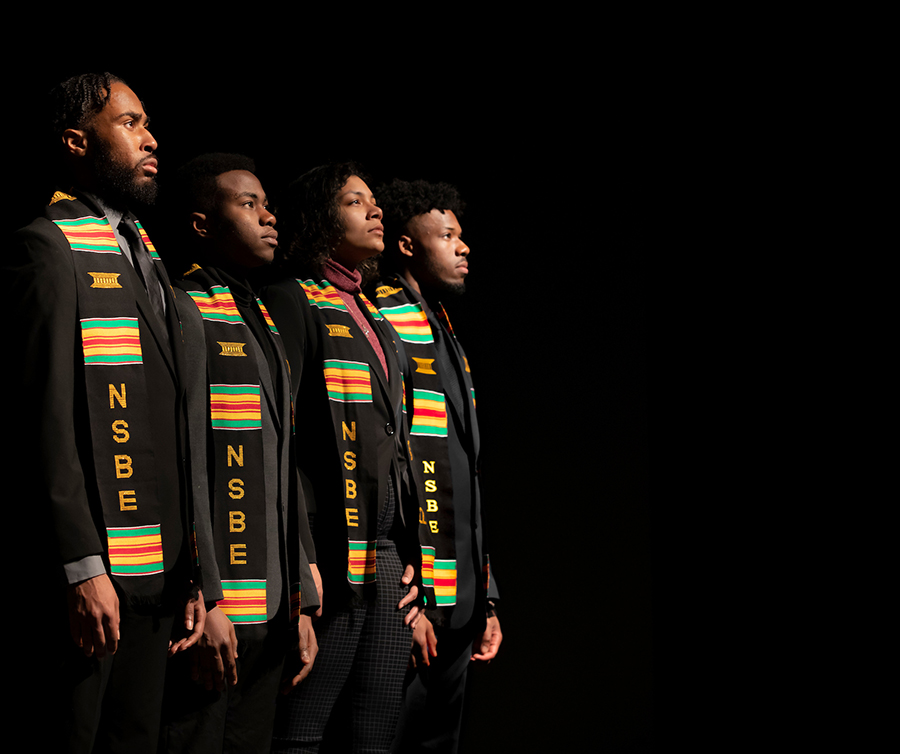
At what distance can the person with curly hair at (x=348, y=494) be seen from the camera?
1.98m

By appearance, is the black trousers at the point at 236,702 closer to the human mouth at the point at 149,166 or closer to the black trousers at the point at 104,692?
the black trousers at the point at 104,692

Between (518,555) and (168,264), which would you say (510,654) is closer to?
(518,555)

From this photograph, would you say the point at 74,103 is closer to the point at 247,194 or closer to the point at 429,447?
the point at 247,194

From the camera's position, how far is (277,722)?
1979 mm

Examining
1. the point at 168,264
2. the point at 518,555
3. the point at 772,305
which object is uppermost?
the point at 168,264

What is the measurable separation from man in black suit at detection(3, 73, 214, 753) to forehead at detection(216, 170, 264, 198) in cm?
36

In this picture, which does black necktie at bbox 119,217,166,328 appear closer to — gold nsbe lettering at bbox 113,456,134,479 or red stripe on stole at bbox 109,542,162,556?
gold nsbe lettering at bbox 113,456,134,479

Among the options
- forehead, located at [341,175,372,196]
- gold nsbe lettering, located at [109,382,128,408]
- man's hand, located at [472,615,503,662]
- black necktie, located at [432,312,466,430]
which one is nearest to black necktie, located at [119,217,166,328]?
gold nsbe lettering, located at [109,382,128,408]

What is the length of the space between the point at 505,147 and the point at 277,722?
207 cm

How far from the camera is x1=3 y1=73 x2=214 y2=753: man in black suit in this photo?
1.35 m

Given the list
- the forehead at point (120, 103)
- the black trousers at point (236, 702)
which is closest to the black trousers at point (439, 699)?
the black trousers at point (236, 702)

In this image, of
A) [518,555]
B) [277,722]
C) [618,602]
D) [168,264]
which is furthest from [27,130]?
[618,602]

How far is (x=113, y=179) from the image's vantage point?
166 centimetres

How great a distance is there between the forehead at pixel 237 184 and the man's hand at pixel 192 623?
0.90 metres
